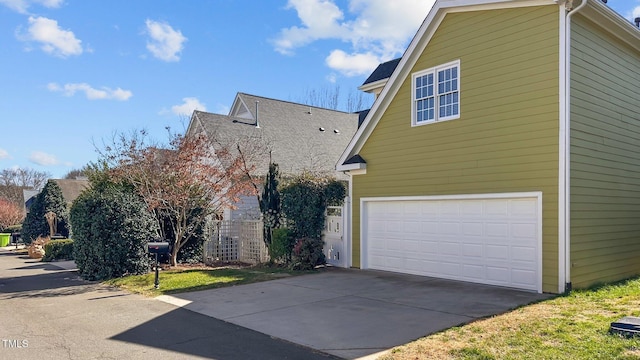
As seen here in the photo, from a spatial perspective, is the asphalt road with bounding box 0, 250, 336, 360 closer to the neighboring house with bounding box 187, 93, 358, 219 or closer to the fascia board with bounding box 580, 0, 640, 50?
the fascia board with bounding box 580, 0, 640, 50

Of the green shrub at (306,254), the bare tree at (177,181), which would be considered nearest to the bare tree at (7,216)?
the bare tree at (177,181)

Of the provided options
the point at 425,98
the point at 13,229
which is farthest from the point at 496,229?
the point at 13,229

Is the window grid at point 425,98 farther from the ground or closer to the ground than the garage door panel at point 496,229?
farther from the ground

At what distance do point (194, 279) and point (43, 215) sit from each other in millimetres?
19747

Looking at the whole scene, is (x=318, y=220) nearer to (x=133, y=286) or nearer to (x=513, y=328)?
(x=133, y=286)

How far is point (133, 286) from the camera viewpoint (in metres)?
12.0

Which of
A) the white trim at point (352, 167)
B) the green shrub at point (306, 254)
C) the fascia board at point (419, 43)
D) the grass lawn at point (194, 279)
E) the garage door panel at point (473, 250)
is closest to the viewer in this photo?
the fascia board at point (419, 43)

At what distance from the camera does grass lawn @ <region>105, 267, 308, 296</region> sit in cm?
1155

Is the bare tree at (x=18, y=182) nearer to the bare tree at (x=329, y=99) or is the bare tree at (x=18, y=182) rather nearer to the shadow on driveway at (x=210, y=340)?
the bare tree at (x=329, y=99)

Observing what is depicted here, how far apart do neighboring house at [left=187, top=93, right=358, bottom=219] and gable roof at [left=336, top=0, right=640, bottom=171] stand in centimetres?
538

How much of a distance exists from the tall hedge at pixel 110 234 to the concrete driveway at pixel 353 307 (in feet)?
12.5

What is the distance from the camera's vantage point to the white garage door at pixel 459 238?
10297 mm

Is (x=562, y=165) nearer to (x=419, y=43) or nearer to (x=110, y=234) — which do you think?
(x=419, y=43)

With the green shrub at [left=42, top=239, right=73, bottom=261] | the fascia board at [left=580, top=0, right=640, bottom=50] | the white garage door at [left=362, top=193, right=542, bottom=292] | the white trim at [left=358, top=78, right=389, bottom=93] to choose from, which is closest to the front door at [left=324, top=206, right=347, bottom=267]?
the white garage door at [left=362, top=193, right=542, bottom=292]
